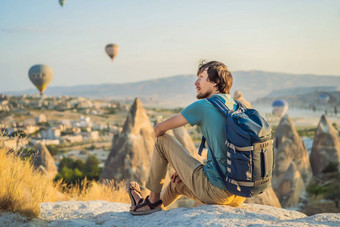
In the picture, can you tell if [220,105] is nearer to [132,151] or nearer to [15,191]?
[15,191]

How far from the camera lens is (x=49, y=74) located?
38938 millimetres

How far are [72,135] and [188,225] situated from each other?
157ft

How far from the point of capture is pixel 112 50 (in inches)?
1607

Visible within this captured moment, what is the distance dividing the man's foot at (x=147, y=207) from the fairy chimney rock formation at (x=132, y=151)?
4.76 metres

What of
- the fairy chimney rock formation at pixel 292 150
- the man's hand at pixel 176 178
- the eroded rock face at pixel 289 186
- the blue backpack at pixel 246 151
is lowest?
the eroded rock face at pixel 289 186

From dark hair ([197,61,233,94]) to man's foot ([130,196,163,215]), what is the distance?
0.97 metres

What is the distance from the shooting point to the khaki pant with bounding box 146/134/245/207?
2.66 meters

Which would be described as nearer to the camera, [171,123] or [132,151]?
[171,123]

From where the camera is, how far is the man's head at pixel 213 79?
104 inches

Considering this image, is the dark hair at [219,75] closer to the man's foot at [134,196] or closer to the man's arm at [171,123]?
the man's arm at [171,123]

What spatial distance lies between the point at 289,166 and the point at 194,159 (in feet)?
26.8

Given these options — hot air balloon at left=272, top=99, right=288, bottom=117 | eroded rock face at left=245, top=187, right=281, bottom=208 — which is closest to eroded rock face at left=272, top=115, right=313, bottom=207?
eroded rock face at left=245, top=187, right=281, bottom=208

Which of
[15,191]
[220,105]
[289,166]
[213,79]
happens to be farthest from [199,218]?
[289,166]

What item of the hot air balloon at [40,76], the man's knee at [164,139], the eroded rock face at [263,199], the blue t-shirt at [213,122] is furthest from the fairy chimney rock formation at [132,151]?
the hot air balloon at [40,76]
